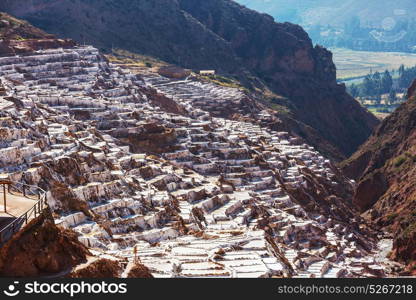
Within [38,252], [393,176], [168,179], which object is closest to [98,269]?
[38,252]

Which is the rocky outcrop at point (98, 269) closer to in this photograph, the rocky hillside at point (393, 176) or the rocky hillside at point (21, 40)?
the rocky hillside at point (393, 176)

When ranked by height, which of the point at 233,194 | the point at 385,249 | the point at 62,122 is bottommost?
the point at 385,249

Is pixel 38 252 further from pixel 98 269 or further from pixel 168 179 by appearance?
pixel 168 179

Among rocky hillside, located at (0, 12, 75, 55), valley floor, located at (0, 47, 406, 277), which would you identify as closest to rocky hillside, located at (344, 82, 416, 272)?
valley floor, located at (0, 47, 406, 277)

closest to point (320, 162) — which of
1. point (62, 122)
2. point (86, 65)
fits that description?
point (86, 65)

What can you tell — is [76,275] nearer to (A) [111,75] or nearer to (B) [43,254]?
(B) [43,254]

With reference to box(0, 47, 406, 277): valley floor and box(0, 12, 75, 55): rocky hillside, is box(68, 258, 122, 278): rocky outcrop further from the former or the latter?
box(0, 12, 75, 55): rocky hillside
